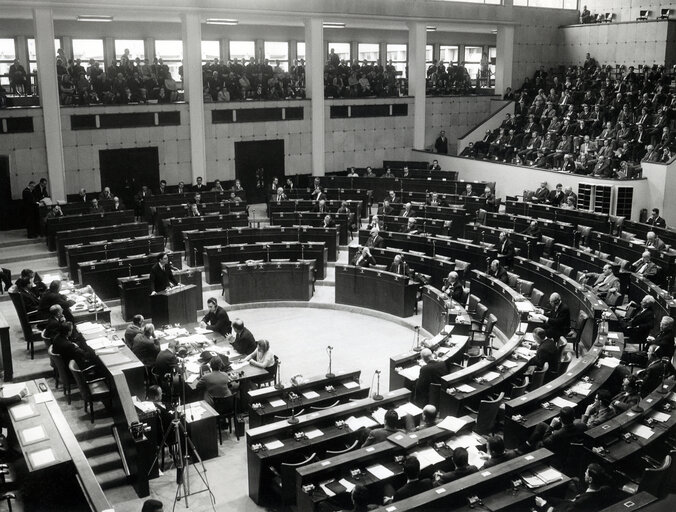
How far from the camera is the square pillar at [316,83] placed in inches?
1029

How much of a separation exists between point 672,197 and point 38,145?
19254mm

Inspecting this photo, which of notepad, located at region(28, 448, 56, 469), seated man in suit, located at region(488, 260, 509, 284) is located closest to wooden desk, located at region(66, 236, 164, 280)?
seated man in suit, located at region(488, 260, 509, 284)

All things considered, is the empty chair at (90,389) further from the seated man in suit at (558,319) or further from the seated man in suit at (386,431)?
the seated man in suit at (558,319)

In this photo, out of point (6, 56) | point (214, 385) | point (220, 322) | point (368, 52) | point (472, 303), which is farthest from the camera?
point (368, 52)

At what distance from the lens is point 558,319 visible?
41.8 feet

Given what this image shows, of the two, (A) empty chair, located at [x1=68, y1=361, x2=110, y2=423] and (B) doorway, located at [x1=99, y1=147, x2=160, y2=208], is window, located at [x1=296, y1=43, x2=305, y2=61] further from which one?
(A) empty chair, located at [x1=68, y1=361, x2=110, y2=423]

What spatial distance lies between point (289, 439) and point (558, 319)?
598 centimetres

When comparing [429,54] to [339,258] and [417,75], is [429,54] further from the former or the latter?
[339,258]

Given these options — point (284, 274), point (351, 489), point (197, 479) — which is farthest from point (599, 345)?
point (284, 274)

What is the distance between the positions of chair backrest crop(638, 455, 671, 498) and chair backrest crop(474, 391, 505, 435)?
230 cm

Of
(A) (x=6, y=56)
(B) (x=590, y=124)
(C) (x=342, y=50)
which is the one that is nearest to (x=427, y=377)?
(B) (x=590, y=124)

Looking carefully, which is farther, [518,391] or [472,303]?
[472,303]

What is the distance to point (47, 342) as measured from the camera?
11555 millimetres

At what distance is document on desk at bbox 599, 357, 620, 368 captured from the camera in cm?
1076
